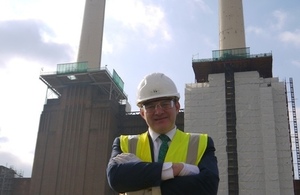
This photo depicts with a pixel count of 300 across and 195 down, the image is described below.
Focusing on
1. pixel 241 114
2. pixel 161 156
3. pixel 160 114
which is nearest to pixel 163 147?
pixel 161 156

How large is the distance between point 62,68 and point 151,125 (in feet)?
156

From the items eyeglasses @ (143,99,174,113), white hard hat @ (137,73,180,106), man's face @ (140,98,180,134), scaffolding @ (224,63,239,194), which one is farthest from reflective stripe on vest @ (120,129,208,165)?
scaffolding @ (224,63,239,194)

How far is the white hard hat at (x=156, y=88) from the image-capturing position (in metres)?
2.99

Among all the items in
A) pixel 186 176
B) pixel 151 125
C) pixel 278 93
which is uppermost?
pixel 278 93

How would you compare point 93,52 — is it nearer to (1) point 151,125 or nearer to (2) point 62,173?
(2) point 62,173

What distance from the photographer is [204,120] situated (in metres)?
41.9

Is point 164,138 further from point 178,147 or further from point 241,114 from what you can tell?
point 241,114

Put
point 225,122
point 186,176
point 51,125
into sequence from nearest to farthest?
point 186,176 → point 225,122 → point 51,125

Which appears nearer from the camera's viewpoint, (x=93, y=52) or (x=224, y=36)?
(x=224, y=36)

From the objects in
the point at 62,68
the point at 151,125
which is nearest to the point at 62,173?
the point at 62,68

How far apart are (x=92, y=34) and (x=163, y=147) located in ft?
164

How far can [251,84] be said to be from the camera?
139 ft

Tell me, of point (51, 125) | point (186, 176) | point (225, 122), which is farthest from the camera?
point (51, 125)

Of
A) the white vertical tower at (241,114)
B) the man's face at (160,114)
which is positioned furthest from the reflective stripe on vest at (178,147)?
the white vertical tower at (241,114)
